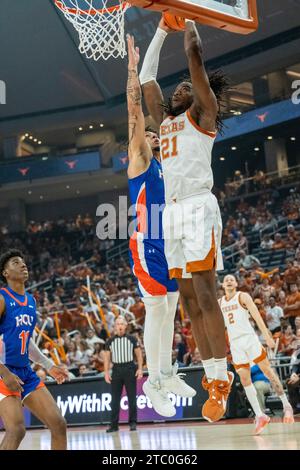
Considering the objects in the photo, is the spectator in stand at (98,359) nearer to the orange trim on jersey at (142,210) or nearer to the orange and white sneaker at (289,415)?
the orange and white sneaker at (289,415)

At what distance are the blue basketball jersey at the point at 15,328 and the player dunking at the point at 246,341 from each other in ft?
13.9

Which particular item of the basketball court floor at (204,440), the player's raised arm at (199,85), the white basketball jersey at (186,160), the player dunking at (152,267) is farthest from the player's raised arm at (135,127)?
the basketball court floor at (204,440)

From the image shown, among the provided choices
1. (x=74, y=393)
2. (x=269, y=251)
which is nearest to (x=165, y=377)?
(x=74, y=393)

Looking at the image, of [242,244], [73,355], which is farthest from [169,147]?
[242,244]

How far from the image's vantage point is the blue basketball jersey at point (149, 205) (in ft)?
16.8

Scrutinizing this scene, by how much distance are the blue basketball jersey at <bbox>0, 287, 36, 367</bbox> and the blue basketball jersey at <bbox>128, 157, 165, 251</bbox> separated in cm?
139

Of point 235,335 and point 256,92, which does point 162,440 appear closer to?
point 235,335

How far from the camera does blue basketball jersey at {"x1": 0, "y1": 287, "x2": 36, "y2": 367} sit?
586cm

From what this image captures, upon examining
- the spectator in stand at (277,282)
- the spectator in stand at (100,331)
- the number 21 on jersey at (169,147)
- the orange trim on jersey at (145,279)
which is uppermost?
the number 21 on jersey at (169,147)

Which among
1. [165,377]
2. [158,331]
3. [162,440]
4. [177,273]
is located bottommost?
[162,440]

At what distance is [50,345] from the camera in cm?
1598

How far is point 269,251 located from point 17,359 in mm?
13380

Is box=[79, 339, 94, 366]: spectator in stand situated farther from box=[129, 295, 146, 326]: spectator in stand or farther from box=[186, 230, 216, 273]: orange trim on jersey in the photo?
box=[186, 230, 216, 273]: orange trim on jersey

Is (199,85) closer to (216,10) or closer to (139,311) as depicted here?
(216,10)
